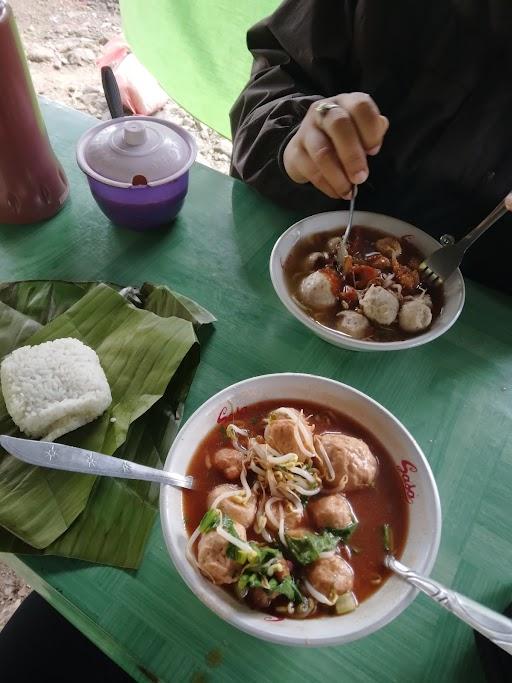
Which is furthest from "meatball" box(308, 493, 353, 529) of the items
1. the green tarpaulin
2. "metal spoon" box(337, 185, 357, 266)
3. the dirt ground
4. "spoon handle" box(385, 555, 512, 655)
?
the dirt ground

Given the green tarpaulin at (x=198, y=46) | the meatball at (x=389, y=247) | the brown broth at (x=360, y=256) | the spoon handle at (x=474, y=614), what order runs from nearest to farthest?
the spoon handle at (x=474, y=614), the brown broth at (x=360, y=256), the meatball at (x=389, y=247), the green tarpaulin at (x=198, y=46)

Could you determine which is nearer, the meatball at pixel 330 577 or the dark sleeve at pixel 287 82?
the meatball at pixel 330 577

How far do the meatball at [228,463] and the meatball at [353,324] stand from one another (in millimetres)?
392

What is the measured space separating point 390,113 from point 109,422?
3.40 ft

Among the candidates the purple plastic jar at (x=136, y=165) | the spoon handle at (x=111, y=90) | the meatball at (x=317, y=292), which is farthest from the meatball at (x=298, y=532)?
the spoon handle at (x=111, y=90)

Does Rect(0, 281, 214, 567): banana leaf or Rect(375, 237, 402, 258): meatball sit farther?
Rect(375, 237, 402, 258): meatball

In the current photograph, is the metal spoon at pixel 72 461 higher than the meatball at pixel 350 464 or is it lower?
higher

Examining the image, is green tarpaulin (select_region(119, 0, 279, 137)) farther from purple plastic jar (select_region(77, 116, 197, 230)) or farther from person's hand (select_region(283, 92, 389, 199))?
person's hand (select_region(283, 92, 389, 199))

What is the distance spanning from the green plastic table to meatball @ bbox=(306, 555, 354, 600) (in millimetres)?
114

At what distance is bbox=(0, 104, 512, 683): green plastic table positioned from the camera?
729mm

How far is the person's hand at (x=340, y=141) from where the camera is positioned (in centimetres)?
106

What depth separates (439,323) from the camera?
105cm

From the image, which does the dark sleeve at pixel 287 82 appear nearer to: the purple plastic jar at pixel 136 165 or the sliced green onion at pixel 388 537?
the purple plastic jar at pixel 136 165

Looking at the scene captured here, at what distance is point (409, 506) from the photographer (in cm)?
78
